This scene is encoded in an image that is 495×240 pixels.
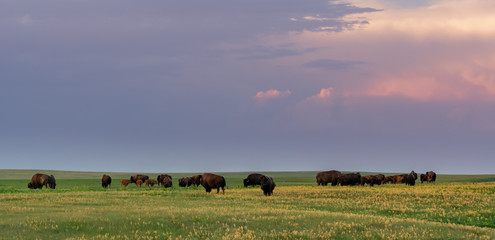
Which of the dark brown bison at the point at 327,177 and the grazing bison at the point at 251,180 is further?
the dark brown bison at the point at 327,177

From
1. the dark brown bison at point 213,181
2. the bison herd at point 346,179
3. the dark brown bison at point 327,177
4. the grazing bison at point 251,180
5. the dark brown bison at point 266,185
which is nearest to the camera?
the dark brown bison at point 266,185

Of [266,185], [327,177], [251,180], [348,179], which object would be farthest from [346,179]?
[266,185]

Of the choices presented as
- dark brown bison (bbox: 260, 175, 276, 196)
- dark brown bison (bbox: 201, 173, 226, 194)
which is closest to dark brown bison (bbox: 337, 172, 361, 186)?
dark brown bison (bbox: 201, 173, 226, 194)

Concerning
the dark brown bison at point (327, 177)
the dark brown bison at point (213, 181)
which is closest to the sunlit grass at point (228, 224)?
the dark brown bison at point (213, 181)

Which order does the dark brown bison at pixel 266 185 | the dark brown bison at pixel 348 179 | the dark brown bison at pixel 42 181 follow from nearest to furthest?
the dark brown bison at pixel 266 185
the dark brown bison at pixel 42 181
the dark brown bison at pixel 348 179

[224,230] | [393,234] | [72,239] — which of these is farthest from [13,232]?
[393,234]

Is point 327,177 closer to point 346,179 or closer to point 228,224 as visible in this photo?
point 346,179

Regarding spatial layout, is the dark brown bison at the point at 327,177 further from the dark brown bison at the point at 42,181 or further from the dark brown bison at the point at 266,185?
the dark brown bison at the point at 42,181

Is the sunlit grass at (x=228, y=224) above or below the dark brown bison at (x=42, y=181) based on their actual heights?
below

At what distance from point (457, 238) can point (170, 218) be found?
47.9ft

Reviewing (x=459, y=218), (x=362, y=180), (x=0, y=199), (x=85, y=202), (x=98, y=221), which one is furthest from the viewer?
(x=362, y=180)

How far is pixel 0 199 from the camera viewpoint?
43.1 metres

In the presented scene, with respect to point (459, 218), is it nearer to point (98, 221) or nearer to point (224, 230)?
point (224, 230)

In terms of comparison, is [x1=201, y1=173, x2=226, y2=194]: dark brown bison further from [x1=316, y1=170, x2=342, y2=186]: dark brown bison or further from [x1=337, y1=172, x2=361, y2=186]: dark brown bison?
[x1=316, y1=170, x2=342, y2=186]: dark brown bison
